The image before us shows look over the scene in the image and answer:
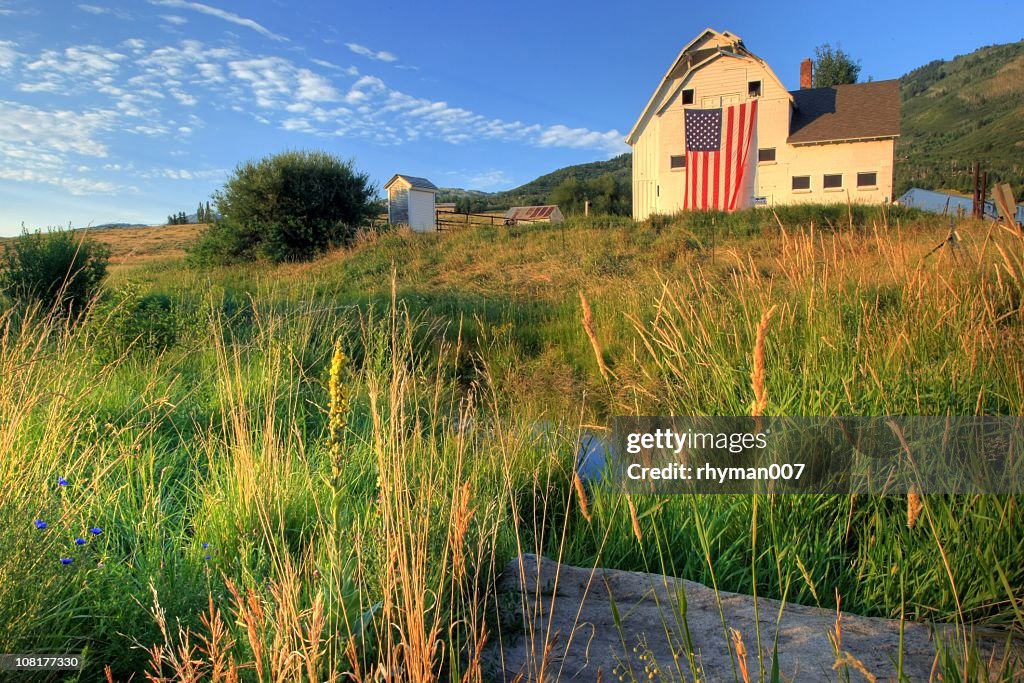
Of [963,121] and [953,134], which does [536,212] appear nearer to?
[953,134]

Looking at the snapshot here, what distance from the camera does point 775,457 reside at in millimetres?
2680

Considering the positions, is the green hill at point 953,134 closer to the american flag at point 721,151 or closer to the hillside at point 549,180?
the hillside at point 549,180

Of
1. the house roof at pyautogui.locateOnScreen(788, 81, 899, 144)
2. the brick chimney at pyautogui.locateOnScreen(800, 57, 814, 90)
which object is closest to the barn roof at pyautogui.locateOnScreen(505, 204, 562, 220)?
the brick chimney at pyautogui.locateOnScreen(800, 57, 814, 90)

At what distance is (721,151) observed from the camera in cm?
2344

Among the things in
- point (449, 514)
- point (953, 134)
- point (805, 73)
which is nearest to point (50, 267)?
point (449, 514)

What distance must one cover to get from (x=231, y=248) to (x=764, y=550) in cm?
2220

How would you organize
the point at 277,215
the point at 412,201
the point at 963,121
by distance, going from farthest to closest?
the point at 963,121 < the point at 412,201 < the point at 277,215

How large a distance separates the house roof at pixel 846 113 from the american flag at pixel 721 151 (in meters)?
1.81

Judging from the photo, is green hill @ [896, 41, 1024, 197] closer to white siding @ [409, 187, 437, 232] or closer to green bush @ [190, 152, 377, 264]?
white siding @ [409, 187, 437, 232]

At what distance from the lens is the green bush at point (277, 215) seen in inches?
850

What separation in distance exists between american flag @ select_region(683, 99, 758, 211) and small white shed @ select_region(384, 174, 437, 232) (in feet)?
52.7

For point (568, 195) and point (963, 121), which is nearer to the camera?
point (568, 195)

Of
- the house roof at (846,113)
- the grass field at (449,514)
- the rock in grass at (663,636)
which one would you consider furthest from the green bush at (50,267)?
the house roof at (846,113)

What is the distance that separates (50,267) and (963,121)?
135m
